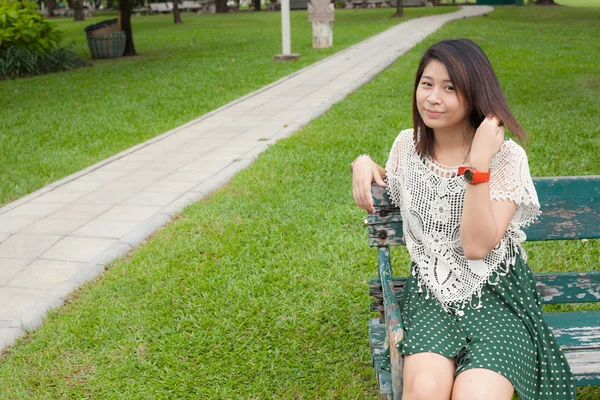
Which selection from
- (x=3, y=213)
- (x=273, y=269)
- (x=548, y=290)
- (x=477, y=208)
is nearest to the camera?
(x=477, y=208)

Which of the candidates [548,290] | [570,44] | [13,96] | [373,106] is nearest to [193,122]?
[373,106]

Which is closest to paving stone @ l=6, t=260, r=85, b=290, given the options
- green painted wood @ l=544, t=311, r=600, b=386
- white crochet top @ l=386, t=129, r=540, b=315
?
white crochet top @ l=386, t=129, r=540, b=315

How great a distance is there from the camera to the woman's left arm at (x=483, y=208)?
2.14 metres

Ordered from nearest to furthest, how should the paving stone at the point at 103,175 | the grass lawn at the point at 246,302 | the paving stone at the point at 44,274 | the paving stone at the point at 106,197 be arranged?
the grass lawn at the point at 246,302 < the paving stone at the point at 44,274 < the paving stone at the point at 106,197 < the paving stone at the point at 103,175

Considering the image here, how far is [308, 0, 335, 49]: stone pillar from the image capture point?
1662cm

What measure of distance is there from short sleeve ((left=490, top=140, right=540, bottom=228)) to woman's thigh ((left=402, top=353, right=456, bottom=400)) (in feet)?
1.90

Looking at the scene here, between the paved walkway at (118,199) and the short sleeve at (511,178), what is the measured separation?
8.56 ft

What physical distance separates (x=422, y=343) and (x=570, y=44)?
48.9 feet

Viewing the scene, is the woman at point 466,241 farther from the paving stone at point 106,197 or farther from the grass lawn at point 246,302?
the paving stone at point 106,197

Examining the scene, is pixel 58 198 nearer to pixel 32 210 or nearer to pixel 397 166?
pixel 32 210

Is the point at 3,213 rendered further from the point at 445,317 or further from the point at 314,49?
the point at 314,49

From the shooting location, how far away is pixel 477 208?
2.15 meters

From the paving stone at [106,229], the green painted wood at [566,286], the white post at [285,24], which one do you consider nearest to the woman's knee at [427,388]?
the green painted wood at [566,286]

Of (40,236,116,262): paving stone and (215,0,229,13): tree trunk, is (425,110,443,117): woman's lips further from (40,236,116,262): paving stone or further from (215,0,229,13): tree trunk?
(215,0,229,13): tree trunk
